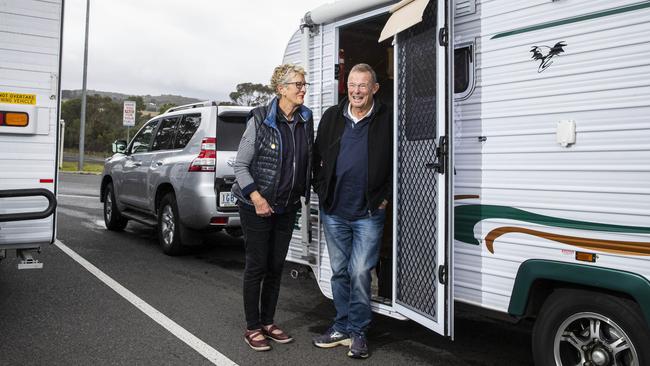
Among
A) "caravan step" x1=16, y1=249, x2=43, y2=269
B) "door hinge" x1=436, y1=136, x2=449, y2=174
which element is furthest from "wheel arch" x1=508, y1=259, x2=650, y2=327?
"caravan step" x1=16, y1=249, x2=43, y2=269

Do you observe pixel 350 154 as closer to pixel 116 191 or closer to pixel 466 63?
pixel 466 63

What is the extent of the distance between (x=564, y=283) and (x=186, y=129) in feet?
17.5

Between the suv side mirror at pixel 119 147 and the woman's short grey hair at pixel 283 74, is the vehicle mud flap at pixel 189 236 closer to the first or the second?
the suv side mirror at pixel 119 147

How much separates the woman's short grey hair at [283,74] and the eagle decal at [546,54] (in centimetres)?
161

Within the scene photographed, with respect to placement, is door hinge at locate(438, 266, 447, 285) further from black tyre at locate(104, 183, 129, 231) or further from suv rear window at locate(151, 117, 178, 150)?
black tyre at locate(104, 183, 129, 231)

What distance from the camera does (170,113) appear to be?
7863mm

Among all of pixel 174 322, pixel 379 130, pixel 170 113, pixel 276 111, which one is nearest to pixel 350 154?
pixel 379 130

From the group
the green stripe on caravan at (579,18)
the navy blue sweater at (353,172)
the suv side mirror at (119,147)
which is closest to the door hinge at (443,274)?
the navy blue sweater at (353,172)

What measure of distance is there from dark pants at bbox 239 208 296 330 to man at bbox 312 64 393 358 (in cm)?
36

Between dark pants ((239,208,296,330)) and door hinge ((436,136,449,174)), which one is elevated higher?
door hinge ((436,136,449,174))

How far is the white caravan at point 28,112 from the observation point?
4.34 metres

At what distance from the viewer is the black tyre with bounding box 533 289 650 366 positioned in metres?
2.81

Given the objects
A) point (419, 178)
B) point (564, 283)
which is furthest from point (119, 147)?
point (564, 283)

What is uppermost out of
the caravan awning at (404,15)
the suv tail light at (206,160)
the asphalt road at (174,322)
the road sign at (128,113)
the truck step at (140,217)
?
the road sign at (128,113)
